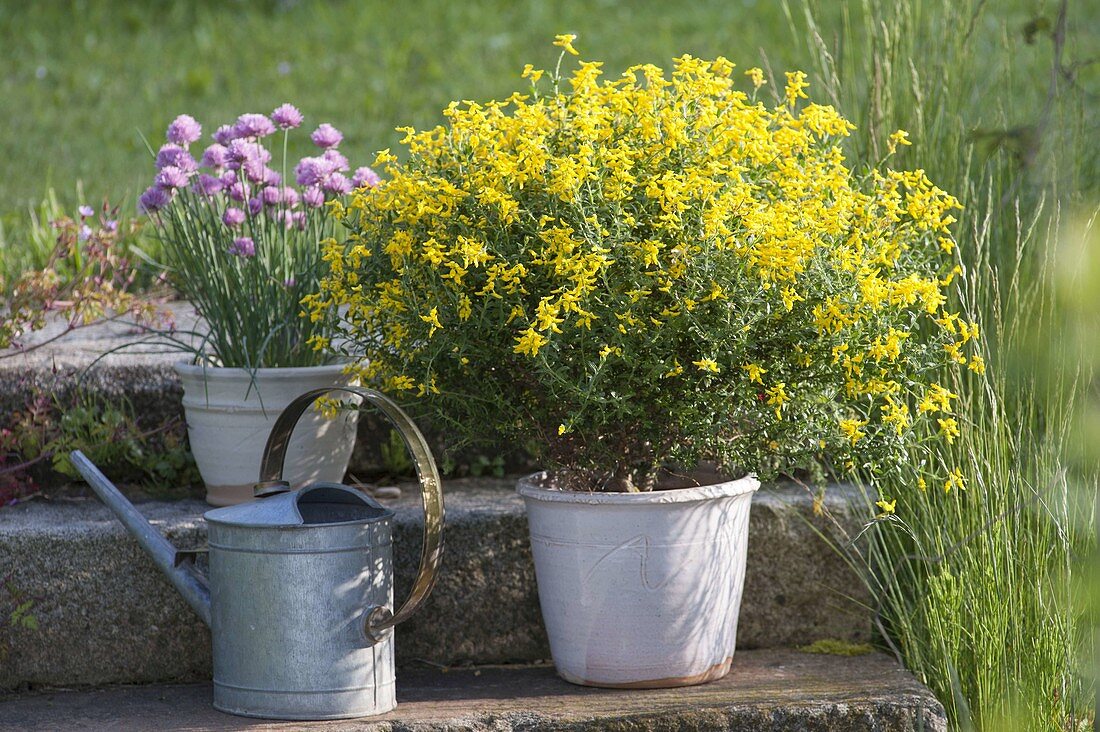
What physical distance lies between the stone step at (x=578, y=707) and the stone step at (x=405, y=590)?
0.25 ft

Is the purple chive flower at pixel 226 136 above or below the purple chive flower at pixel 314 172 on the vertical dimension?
above

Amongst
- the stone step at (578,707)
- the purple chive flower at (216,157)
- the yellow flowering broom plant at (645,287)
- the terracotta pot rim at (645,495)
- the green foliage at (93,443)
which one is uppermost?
the purple chive flower at (216,157)

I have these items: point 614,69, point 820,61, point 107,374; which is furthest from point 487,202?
point 614,69

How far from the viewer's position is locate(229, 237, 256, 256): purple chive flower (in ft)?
8.87

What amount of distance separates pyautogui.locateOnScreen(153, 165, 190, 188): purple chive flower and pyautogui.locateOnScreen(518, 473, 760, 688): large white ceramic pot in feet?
3.15

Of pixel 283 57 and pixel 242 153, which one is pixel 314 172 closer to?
pixel 242 153

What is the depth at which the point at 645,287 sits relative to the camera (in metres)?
2.17

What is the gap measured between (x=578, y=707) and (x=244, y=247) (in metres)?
1.21

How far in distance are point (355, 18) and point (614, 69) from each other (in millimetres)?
2016

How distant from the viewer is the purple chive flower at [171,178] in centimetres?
259

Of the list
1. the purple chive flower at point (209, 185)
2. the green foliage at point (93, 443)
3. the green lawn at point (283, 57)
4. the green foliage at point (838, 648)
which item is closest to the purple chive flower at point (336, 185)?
the purple chive flower at point (209, 185)

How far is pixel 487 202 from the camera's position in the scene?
7.24ft

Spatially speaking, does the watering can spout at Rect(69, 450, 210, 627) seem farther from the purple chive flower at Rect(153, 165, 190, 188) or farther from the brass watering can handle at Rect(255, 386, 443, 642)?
the purple chive flower at Rect(153, 165, 190, 188)

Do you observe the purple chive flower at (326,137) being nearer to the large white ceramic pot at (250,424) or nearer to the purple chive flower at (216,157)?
the purple chive flower at (216,157)
